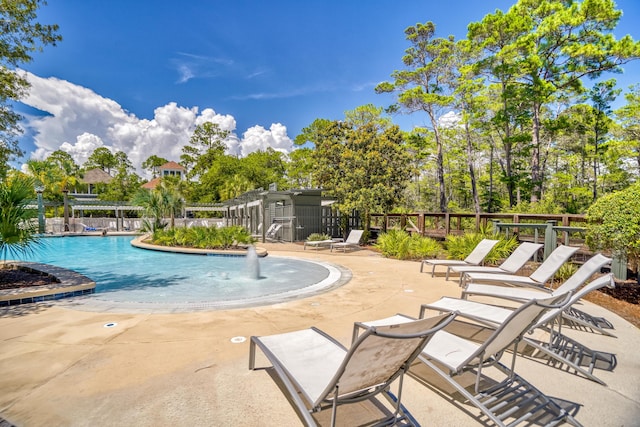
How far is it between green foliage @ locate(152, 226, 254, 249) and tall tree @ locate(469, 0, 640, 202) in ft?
54.5

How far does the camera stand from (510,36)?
18328 millimetres

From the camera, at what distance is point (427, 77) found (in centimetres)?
2188

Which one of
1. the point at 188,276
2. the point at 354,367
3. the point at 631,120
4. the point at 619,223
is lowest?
the point at 188,276

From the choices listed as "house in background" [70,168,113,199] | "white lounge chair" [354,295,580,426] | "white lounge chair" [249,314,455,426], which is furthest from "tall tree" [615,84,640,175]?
"house in background" [70,168,113,199]

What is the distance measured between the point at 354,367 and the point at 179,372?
6.03 feet

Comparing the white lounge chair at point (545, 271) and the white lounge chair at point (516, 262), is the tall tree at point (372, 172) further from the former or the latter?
the white lounge chair at point (545, 271)

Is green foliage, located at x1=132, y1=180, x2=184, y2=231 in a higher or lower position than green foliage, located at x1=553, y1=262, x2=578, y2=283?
higher

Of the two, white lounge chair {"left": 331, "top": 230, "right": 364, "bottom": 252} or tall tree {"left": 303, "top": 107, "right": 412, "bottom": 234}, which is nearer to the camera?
white lounge chair {"left": 331, "top": 230, "right": 364, "bottom": 252}

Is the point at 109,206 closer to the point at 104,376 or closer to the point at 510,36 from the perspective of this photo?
the point at 104,376

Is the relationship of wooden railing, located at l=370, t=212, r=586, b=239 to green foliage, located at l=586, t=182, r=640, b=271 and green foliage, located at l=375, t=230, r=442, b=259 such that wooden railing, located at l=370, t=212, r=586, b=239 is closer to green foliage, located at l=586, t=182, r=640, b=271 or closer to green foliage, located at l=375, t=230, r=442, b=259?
green foliage, located at l=375, t=230, r=442, b=259

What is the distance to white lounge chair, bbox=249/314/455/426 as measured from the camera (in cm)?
162

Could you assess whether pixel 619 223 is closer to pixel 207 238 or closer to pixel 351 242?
pixel 351 242

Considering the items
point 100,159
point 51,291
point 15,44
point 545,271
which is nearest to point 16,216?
point 51,291

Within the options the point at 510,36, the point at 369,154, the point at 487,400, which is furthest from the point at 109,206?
the point at 510,36
